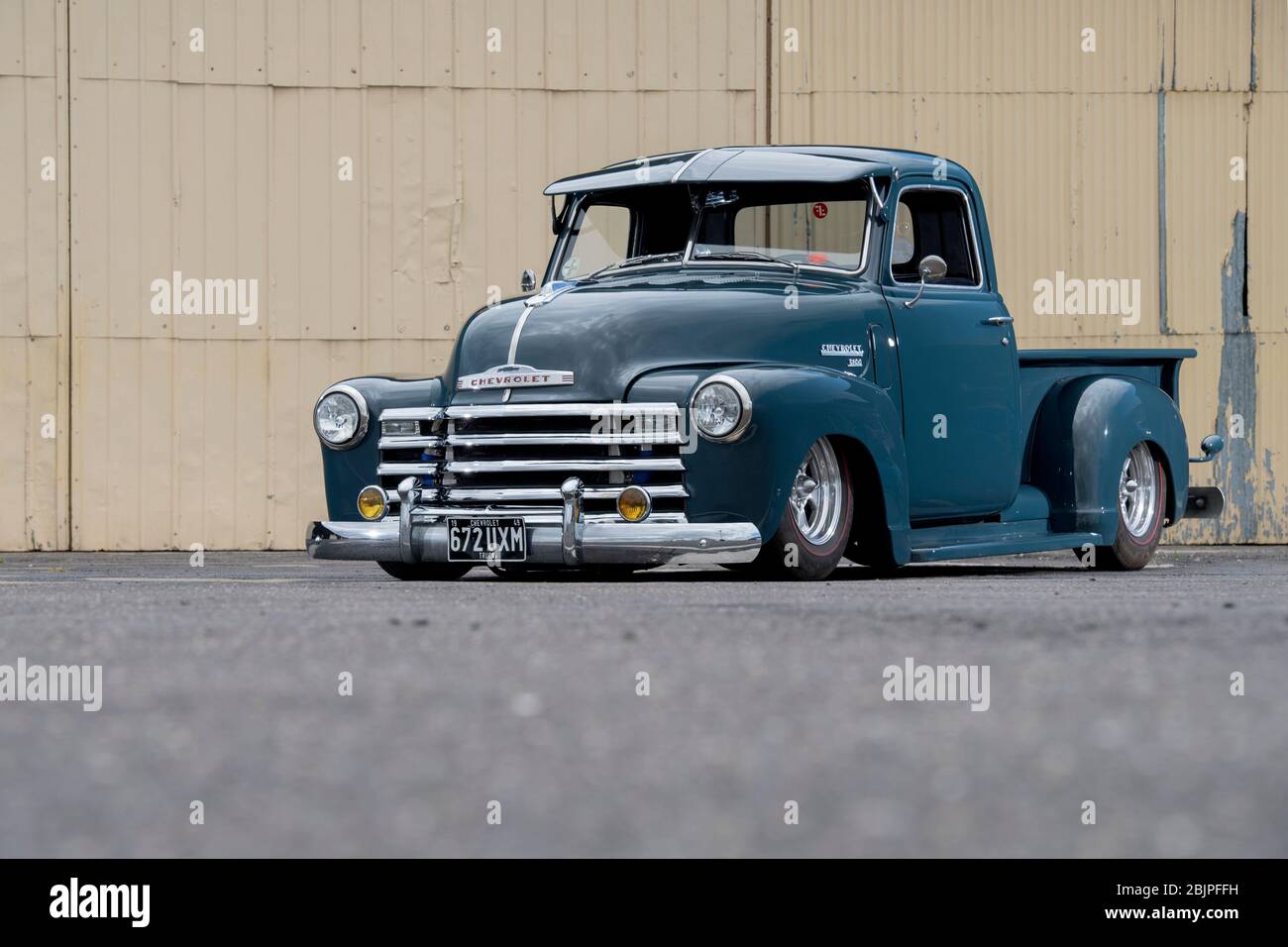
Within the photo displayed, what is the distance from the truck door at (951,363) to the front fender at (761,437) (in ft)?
3.05

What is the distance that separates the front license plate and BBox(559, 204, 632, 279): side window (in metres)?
2.00

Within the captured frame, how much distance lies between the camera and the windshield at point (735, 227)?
987 cm

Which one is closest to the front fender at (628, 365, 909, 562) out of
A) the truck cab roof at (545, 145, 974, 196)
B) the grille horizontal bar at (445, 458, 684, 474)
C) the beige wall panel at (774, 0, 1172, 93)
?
the grille horizontal bar at (445, 458, 684, 474)

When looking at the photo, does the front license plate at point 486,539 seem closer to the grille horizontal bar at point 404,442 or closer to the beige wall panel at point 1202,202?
the grille horizontal bar at point 404,442

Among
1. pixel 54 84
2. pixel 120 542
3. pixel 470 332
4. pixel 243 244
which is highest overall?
pixel 54 84

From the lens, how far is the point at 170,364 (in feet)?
50.3

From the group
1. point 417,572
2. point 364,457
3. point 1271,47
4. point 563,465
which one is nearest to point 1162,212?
point 1271,47

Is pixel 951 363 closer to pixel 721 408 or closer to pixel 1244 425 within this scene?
pixel 721 408

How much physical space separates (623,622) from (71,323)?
10.2m

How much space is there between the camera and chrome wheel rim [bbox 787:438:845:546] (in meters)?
8.98

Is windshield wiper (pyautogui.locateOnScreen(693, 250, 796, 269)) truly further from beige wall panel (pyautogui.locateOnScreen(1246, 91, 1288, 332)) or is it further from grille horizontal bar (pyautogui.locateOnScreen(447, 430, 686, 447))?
beige wall panel (pyautogui.locateOnScreen(1246, 91, 1288, 332))

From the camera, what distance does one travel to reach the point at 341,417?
9.85 m
